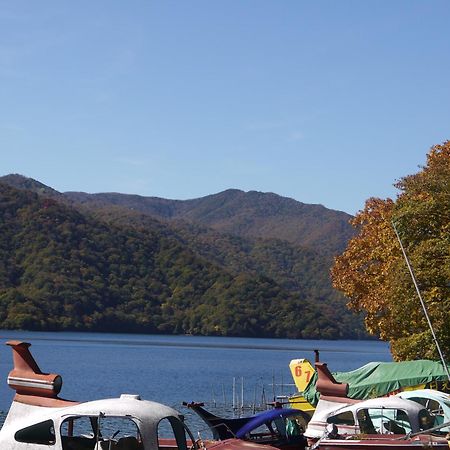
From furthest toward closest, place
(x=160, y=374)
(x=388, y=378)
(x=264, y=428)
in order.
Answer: (x=160, y=374) < (x=388, y=378) < (x=264, y=428)

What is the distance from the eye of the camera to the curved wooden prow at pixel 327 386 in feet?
86.0

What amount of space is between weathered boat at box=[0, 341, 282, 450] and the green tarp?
53.7 ft

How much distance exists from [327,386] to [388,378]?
919 centimetres

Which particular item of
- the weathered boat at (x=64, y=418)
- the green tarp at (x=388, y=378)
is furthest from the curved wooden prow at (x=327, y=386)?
the green tarp at (x=388, y=378)

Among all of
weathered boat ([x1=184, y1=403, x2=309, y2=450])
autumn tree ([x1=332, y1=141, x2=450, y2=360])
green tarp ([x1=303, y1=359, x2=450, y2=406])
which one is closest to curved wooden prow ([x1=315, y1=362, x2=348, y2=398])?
weathered boat ([x1=184, y1=403, x2=309, y2=450])

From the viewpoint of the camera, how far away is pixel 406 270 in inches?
1503

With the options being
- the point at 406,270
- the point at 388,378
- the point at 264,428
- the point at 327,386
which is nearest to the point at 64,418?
the point at 264,428

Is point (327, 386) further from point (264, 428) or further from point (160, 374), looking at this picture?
point (160, 374)

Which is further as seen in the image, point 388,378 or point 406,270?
point 406,270

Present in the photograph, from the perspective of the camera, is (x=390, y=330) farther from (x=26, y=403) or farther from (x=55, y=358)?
(x=55, y=358)

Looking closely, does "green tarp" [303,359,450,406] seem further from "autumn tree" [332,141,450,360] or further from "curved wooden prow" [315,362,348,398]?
"curved wooden prow" [315,362,348,398]

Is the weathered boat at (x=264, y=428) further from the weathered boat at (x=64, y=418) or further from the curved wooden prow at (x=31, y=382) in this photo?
the curved wooden prow at (x=31, y=382)

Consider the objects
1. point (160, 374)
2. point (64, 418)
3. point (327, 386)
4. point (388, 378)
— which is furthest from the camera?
point (160, 374)

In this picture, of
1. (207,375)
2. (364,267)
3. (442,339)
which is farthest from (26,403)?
(207,375)
